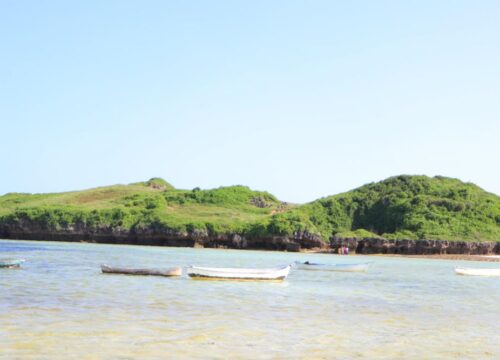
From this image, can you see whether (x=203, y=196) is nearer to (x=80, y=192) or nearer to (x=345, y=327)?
(x=80, y=192)

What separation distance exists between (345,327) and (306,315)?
8.33ft

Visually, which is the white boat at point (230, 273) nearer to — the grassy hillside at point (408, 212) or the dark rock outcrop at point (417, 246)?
the dark rock outcrop at point (417, 246)

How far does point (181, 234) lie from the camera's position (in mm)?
107500

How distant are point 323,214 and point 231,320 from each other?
339ft

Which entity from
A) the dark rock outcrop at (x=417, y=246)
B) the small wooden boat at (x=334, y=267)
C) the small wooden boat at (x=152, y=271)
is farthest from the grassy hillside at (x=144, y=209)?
the small wooden boat at (x=152, y=271)

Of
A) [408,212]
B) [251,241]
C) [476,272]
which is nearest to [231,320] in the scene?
[476,272]

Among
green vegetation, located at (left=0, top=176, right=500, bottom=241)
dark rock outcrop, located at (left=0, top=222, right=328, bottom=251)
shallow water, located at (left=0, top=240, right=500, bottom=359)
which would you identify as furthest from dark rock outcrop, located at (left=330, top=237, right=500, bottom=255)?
shallow water, located at (left=0, top=240, right=500, bottom=359)

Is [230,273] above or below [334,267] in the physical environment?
below

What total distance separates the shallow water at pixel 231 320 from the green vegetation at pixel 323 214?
7311 centimetres

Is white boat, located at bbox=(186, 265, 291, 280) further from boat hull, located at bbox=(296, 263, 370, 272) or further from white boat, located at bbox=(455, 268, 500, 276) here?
white boat, located at bbox=(455, 268, 500, 276)

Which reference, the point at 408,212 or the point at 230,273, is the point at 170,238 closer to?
the point at 408,212

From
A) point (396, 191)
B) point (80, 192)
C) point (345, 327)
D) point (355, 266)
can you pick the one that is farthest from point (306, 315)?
point (80, 192)

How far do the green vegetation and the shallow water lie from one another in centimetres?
7311

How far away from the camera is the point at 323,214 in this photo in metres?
123
